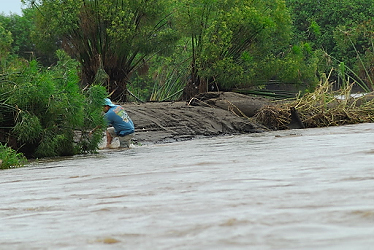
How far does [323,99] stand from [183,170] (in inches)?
637

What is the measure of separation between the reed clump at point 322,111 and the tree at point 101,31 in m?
6.02

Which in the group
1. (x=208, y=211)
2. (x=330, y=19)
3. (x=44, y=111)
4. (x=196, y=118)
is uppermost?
(x=330, y=19)

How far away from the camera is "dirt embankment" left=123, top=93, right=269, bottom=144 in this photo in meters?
18.9

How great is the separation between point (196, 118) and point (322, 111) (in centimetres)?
415

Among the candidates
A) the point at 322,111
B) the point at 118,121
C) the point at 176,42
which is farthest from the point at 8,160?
the point at 176,42

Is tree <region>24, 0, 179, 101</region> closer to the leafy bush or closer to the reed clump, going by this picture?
the reed clump

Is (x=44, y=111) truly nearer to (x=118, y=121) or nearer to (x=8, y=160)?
(x=8, y=160)

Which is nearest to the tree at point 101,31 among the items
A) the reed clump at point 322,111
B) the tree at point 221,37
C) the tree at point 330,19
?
the tree at point 221,37

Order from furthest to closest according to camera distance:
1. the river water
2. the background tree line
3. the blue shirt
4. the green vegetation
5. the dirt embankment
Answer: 1. the background tree line
2. the dirt embankment
3. the blue shirt
4. the green vegetation
5. the river water

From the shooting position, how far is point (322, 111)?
70.4ft

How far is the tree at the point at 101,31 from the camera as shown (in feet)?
80.9

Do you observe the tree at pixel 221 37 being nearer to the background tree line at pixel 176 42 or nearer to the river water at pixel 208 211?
the background tree line at pixel 176 42

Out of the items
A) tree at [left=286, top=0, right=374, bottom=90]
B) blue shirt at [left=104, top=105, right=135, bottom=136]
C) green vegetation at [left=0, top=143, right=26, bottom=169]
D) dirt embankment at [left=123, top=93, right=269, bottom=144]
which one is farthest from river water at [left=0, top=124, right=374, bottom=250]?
tree at [left=286, top=0, right=374, bottom=90]

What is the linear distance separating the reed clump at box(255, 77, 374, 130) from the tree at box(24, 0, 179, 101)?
6.02 metres
